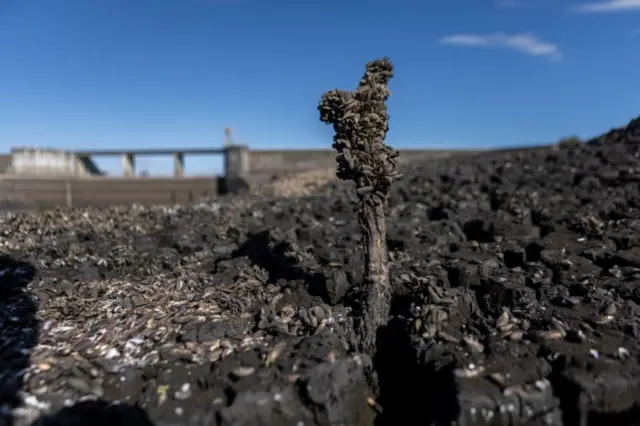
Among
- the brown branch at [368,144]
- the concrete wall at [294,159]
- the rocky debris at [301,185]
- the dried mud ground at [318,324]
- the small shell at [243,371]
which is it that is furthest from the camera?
the concrete wall at [294,159]

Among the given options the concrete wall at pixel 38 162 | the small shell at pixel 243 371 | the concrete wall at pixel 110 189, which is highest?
the concrete wall at pixel 38 162

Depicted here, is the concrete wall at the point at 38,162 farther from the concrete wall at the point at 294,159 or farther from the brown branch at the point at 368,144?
the brown branch at the point at 368,144

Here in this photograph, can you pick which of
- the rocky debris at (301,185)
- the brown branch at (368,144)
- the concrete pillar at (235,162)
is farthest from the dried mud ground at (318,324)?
the concrete pillar at (235,162)

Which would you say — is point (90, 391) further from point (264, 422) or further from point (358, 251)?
point (358, 251)

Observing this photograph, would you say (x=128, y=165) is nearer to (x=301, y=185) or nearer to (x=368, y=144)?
(x=301, y=185)

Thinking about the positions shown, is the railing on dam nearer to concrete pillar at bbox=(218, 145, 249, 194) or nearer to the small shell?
concrete pillar at bbox=(218, 145, 249, 194)

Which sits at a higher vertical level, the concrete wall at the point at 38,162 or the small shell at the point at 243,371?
the concrete wall at the point at 38,162

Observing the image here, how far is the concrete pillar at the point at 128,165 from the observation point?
1413 centimetres

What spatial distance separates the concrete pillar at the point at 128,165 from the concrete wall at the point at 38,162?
1.73m

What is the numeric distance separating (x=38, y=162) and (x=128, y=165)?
99.5 inches

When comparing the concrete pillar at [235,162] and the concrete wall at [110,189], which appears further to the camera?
the concrete pillar at [235,162]

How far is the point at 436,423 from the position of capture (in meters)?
2.32

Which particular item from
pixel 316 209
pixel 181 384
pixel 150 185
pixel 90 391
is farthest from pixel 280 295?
pixel 150 185

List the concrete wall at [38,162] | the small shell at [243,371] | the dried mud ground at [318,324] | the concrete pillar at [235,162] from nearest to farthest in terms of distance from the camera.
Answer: the dried mud ground at [318,324] → the small shell at [243,371] → the concrete pillar at [235,162] → the concrete wall at [38,162]
